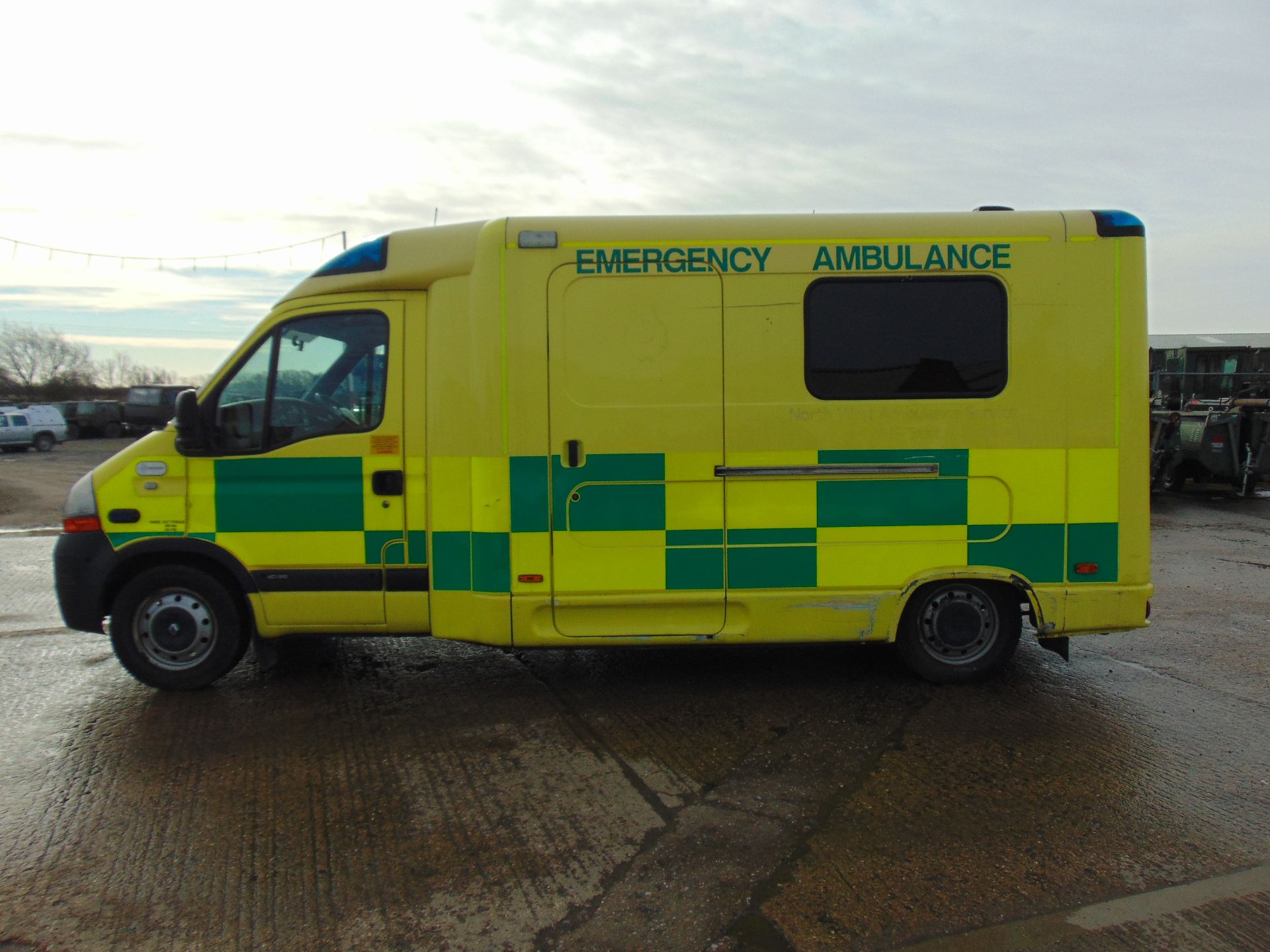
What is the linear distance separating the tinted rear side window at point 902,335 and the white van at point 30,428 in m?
34.3

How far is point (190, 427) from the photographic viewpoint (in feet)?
16.4

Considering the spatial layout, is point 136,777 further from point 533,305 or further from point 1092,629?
point 1092,629

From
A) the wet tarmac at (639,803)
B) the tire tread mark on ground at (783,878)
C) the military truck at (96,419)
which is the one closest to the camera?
the tire tread mark on ground at (783,878)

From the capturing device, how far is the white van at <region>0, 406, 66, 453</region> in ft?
104

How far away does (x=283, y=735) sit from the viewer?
4605 millimetres

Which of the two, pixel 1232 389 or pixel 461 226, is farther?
pixel 1232 389

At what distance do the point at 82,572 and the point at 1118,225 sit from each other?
18.5 feet

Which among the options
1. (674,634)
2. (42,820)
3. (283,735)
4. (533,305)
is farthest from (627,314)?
Answer: (42,820)

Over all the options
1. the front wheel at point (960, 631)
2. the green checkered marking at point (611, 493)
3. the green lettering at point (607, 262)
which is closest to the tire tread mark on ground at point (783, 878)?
the front wheel at point (960, 631)

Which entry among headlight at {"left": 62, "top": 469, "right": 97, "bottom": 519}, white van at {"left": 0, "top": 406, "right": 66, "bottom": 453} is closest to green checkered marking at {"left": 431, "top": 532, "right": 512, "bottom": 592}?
headlight at {"left": 62, "top": 469, "right": 97, "bottom": 519}

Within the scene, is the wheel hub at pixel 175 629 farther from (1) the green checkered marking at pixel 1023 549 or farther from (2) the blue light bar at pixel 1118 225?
(2) the blue light bar at pixel 1118 225

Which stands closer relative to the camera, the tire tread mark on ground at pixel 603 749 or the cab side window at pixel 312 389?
the tire tread mark on ground at pixel 603 749

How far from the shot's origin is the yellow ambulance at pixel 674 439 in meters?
4.81

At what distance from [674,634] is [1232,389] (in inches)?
762
